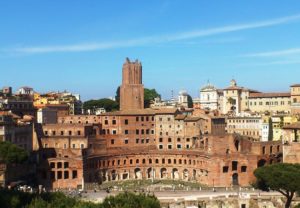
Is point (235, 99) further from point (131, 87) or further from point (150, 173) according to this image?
point (150, 173)

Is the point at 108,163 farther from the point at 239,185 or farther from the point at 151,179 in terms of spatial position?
the point at 239,185

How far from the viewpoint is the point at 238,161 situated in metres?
71.4

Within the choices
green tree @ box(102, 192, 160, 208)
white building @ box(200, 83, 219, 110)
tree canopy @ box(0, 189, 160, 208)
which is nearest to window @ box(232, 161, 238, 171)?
tree canopy @ box(0, 189, 160, 208)

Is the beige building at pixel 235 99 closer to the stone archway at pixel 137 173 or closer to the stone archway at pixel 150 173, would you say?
the stone archway at pixel 150 173

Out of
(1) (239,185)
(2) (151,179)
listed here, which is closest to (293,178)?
(1) (239,185)

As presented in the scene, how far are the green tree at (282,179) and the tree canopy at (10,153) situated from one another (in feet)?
89.4

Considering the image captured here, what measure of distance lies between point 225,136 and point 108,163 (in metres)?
17.3

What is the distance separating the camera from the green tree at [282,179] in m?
53.3

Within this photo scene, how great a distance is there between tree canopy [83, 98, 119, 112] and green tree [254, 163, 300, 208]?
66.1 m

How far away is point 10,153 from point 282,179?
30110 mm

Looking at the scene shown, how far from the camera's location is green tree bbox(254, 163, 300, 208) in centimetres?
5328

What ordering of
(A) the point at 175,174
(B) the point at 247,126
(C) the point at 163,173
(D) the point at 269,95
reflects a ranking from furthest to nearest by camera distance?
(D) the point at 269,95
(B) the point at 247,126
(C) the point at 163,173
(A) the point at 175,174

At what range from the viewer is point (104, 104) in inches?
4786

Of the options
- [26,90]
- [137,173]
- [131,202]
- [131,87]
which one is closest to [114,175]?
[137,173]
